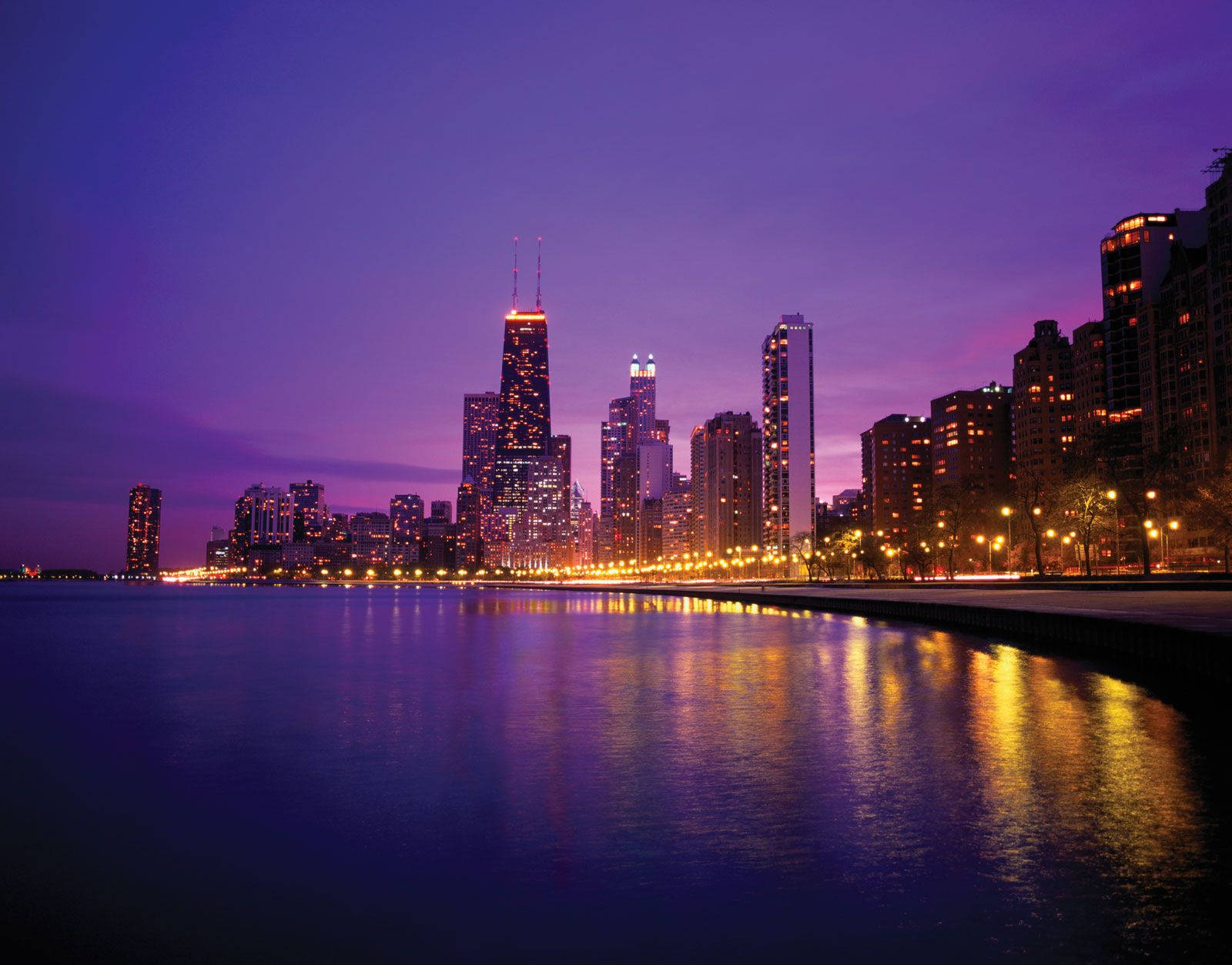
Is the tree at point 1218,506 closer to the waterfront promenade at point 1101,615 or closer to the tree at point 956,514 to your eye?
the waterfront promenade at point 1101,615

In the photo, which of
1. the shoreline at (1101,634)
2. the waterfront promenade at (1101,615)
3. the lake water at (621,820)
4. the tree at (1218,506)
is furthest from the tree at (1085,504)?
the lake water at (621,820)

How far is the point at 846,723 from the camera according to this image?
27.2 metres

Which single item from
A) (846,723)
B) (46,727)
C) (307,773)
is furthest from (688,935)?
(46,727)

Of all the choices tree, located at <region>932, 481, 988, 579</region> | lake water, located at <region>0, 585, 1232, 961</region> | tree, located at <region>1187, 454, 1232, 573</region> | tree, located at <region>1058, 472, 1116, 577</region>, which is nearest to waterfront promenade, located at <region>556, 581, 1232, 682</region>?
lake water, located at <region>0, 585, 1232, 961</region>

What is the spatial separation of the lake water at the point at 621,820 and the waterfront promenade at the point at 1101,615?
2542mm

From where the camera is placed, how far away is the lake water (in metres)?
11.4

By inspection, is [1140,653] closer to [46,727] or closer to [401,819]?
[401,819]

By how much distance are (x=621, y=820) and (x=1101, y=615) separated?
3595 centimetres

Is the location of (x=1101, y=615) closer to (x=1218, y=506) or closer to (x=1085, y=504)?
(x=1218, y=506)

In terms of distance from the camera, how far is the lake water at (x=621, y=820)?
11352mm

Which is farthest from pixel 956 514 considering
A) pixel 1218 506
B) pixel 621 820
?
pixel 621 820

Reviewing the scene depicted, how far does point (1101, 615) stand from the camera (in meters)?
44.8

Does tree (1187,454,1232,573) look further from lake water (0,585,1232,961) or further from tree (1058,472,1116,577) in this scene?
lake water (0,585,1232,961)

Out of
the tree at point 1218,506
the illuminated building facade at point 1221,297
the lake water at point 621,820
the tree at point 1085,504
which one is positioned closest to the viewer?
the lake water at point 621,820
